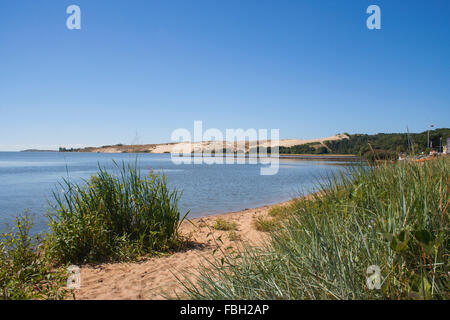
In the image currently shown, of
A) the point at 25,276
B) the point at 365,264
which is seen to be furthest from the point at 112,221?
the point at 365,264

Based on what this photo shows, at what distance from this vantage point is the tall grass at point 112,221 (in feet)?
18.5

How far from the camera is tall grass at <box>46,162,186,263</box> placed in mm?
5645

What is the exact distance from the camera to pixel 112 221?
20.4 ft

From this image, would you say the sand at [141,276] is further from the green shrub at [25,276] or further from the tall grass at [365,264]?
the tall grass at [365,264]

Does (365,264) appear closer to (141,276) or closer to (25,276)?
(141,276)

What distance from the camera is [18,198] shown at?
17.1 meters

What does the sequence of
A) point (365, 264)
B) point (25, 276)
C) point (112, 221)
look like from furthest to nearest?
point (112, 221) < point (25, 276) < point (365, 264)

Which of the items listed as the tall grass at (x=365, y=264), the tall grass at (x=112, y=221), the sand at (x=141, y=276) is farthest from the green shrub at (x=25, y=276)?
the tall grass at (x=365, y=264)

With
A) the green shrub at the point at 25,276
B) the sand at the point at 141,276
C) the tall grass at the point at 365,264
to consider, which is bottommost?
the sand at the point at 141,276

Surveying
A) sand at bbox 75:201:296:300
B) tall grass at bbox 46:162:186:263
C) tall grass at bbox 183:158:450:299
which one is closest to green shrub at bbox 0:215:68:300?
sand at bbox 75:201:296:300

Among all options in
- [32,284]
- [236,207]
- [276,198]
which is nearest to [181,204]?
[236,207]

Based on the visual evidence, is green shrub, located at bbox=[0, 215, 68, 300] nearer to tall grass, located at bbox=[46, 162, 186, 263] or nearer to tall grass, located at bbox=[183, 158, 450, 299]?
tall grass, located at bbox=[46, 162, 186, 263]

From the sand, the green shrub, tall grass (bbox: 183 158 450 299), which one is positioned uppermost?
tall grass (bbox: 183 158 450 299)
